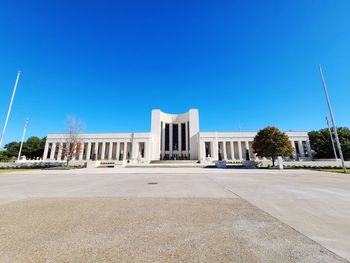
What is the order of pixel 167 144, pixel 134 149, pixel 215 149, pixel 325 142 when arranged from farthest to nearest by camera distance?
pixel 167 144
pixel 134 149
pixel 215 149
pixel 325 142

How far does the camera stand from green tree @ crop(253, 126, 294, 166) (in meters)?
28.6

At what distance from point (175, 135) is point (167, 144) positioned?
5.14m

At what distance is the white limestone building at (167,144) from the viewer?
56.3 meters

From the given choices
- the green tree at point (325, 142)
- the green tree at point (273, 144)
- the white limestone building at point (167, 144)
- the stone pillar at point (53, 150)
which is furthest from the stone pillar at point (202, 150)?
the stone pillar at point (53, 150)

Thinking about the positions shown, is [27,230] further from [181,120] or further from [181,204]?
[181,120]

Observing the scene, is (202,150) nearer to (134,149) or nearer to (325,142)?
(134,149)

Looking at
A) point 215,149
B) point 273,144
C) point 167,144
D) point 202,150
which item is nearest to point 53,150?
point 167,144

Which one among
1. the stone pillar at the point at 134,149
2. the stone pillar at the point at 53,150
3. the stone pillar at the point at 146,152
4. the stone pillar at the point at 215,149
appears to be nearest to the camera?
the stone pillar at the point at 146,152

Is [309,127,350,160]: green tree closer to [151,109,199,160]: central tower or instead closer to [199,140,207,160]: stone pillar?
[199,140,207,160]: stone pillar

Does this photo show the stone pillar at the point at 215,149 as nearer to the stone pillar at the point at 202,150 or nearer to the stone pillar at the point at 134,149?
the stone pillar at the point at 202,150

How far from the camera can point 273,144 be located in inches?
1131

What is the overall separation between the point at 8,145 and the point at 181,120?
2735 inches

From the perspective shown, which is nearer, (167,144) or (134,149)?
(134,149)

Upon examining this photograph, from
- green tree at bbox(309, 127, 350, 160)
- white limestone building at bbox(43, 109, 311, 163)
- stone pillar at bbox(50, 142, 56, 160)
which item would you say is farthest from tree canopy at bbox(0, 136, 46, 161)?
green tree at bbox(309, 127, 350, 160)
